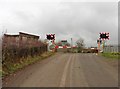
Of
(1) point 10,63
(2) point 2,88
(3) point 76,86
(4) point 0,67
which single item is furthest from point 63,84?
(1) point 10,63

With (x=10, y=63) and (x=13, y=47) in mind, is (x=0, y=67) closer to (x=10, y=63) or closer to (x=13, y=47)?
(x=10, y=63)

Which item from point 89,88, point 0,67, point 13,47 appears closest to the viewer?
point 89,88

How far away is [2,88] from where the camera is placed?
9.05 m

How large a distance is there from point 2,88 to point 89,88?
351 cm

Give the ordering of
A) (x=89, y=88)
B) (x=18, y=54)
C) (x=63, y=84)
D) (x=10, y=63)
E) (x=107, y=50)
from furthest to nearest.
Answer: (x=107, y=50) < (x=18, y=54) < (x=10, y=63) < (x=63, y=84) < (x=89, y=88)

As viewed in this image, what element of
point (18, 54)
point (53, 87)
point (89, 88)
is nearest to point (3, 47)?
point (18, 54)

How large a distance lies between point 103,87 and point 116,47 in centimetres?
3312

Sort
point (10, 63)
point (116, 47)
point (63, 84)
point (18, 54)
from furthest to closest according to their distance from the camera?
point (116, 47)
point (18, 54)
point (10, 63)
point (63, 84)

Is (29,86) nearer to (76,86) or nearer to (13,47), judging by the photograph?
(76,86)

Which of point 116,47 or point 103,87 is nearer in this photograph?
point 103,87

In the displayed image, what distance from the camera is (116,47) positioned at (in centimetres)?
4097

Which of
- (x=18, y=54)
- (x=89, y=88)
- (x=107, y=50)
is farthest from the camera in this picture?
(x=107, y=50)

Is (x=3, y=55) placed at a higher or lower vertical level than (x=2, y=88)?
higher

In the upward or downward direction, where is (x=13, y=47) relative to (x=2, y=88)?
upward
